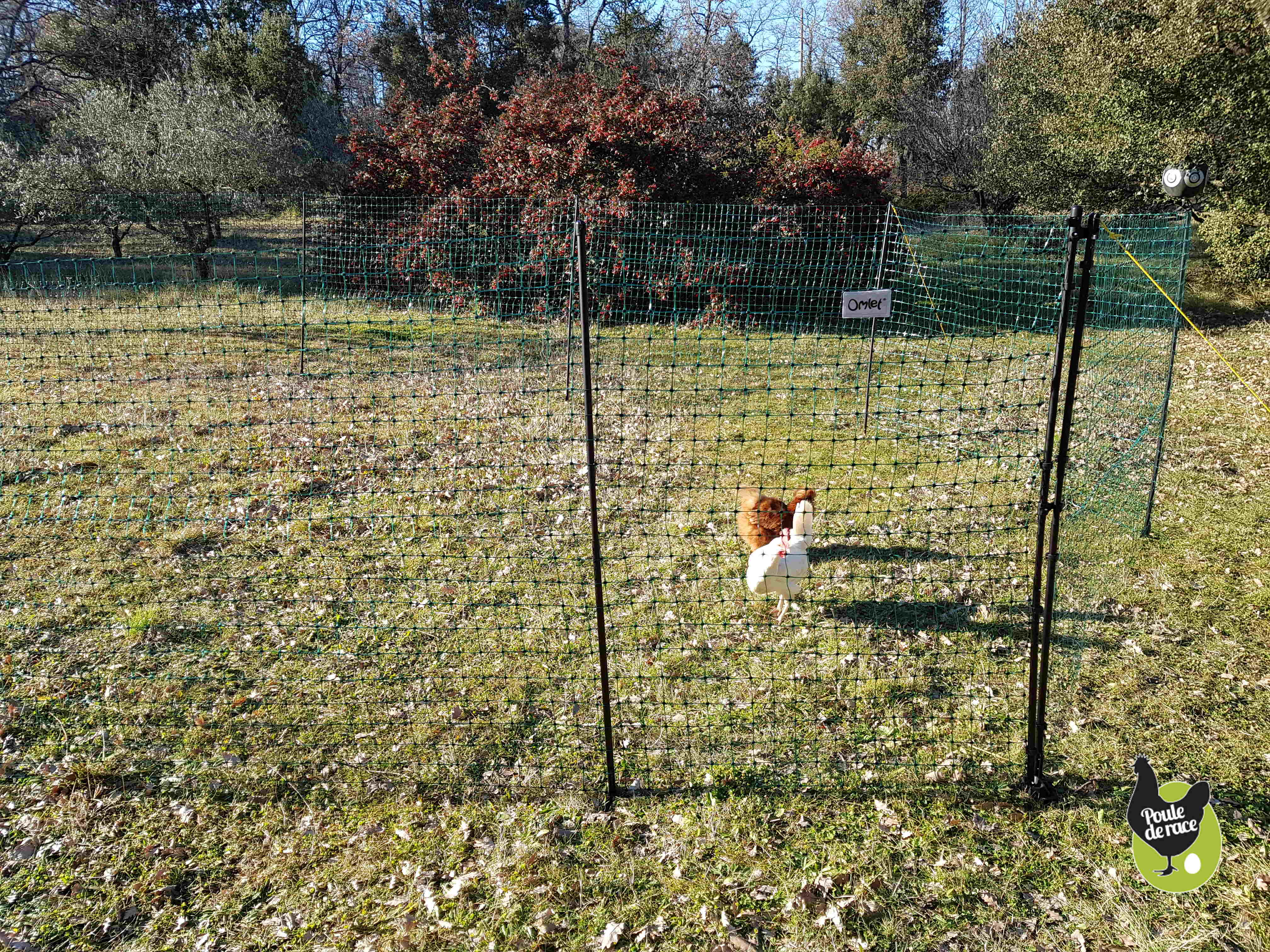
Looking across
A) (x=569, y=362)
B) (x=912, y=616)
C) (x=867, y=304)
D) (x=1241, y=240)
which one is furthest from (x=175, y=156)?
(x=1241, y=240)

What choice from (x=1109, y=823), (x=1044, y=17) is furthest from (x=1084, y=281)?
(x=1044, y=17)

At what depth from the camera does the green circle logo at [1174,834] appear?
2.88 metres

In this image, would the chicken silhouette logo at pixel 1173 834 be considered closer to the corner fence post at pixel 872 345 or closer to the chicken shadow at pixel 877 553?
the chicken shadow at pixel 877 553

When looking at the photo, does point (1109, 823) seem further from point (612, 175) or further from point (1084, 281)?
point (612, 175)

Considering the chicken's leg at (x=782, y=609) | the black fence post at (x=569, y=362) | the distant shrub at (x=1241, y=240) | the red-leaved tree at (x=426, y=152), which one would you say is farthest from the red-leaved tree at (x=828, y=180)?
the chicken's leg at (x=782, y=609)

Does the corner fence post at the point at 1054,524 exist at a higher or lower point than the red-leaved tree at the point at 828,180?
lower

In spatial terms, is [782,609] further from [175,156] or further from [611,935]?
[175,156]

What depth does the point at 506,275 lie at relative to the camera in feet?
39.1

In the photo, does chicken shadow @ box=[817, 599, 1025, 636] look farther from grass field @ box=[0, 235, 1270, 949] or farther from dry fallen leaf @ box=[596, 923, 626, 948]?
dry fallen leaf @ box=[596, 923, 626, 948]

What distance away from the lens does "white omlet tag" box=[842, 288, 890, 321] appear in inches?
257

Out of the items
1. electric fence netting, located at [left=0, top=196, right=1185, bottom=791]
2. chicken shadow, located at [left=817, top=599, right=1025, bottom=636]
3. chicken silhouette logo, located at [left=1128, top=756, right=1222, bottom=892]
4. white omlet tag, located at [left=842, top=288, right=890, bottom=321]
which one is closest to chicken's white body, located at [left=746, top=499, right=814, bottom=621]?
electric fence netting, located at [left=0, top=196, right=1185, bottom=791]

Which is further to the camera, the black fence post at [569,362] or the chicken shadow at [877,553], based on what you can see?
the black fence post at [569,362]

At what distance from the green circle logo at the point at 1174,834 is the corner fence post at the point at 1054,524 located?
43 centimetres

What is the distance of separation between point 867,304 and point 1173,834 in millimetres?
4579
